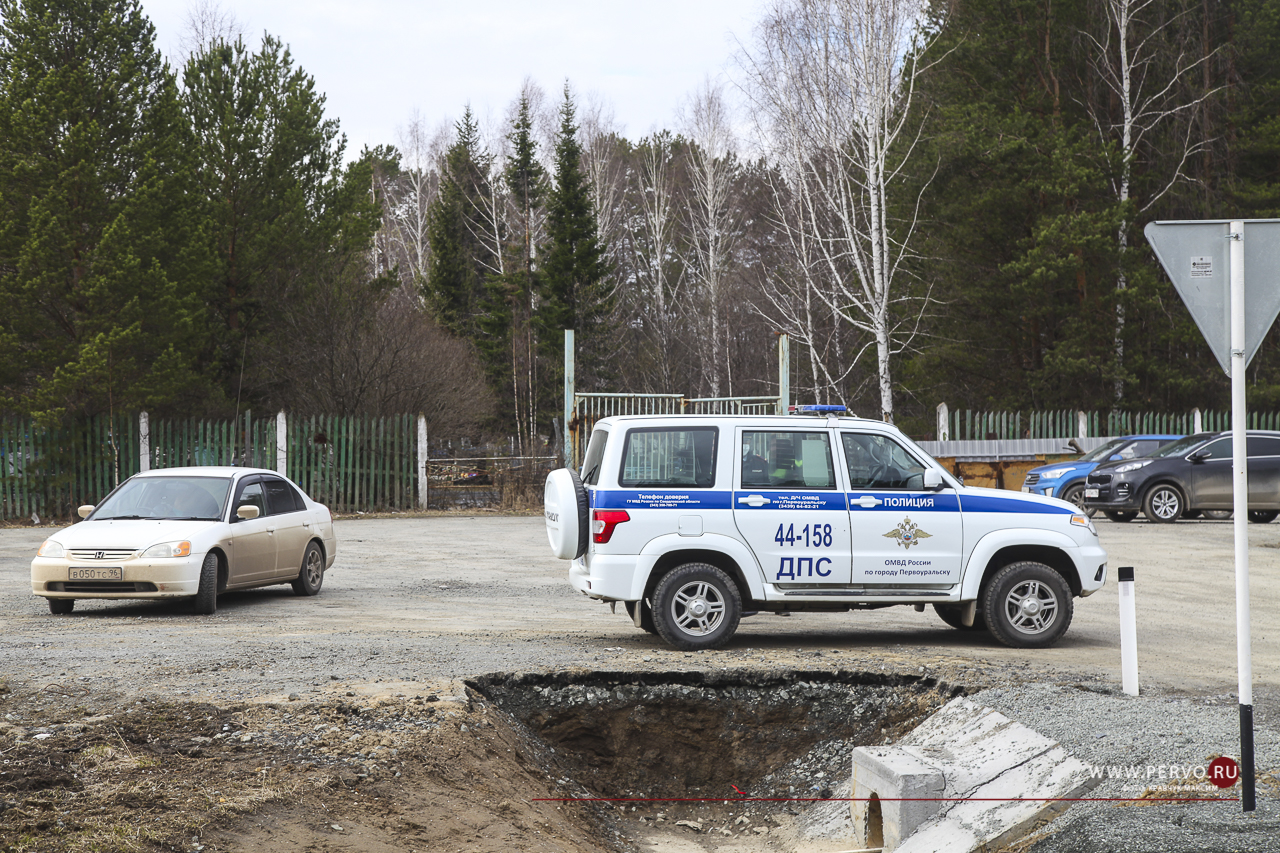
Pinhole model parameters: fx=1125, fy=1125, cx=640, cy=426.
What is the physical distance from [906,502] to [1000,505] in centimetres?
83

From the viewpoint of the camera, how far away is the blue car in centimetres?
2300

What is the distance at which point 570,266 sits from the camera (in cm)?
4038

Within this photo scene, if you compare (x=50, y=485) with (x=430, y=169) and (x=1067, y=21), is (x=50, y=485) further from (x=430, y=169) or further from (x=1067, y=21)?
(x=430, y=169)

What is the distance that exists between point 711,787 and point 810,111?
23.5m

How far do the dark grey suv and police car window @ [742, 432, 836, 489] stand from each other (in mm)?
14545

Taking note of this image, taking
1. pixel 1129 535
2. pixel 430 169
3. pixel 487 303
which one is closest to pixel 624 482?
pixel 1129 535

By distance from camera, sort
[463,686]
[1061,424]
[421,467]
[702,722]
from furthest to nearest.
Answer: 1. [1061,424]
2. [421,467]
3. [702,722]
4. [463,686]

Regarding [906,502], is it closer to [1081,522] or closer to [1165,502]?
[1081,522]

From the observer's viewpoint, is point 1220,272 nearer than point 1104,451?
Yes

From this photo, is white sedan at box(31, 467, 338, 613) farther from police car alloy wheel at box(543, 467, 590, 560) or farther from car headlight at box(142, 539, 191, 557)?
police car alloy wheel at box(543, 467, 590, 560)

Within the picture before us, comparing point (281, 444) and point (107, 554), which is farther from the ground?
point (281, 444)

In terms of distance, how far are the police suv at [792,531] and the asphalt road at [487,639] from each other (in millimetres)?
417

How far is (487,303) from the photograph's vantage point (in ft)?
139

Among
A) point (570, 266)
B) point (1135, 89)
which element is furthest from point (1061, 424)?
point (570, 266)
